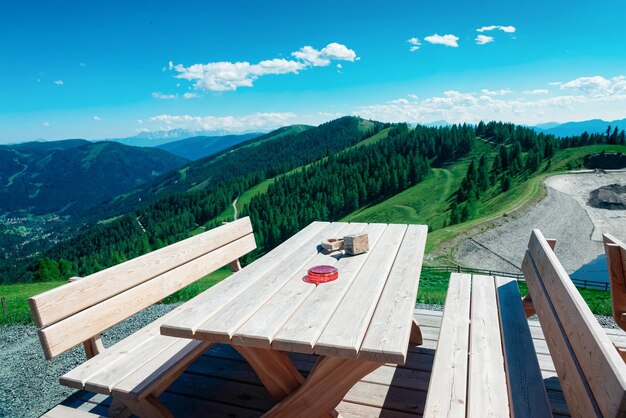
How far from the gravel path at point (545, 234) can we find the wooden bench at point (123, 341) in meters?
24.5

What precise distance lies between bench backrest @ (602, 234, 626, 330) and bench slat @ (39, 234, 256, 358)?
342 cm

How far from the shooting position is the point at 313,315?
230 centimetres

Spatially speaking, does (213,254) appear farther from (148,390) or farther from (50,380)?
(50,380)

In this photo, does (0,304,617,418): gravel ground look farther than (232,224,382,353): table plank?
Yes

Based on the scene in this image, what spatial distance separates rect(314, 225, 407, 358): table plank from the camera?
77.7 inches

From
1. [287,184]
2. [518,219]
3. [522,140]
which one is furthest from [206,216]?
[518,219]

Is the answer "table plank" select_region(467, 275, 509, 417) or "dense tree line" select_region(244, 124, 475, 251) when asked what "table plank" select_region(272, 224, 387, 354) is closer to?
"table plank" select_region(467, 275, 509, 417)

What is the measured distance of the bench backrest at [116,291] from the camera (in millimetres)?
2482

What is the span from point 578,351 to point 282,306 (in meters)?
1.55

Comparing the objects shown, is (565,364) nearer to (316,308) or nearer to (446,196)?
(316,308)

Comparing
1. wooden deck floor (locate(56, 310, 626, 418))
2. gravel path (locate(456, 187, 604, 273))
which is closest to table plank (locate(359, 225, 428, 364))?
wooden deck floor (locate(56, 310, 626, 418))

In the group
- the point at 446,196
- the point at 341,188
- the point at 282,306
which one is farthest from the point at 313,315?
the point at 341,188

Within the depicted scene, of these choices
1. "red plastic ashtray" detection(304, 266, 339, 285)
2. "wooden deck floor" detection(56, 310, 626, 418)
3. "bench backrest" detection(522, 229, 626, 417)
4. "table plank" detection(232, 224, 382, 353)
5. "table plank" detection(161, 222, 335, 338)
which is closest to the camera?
"bench backrest" detection(522, 229, 626, 417)

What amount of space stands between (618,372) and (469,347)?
147 cm
